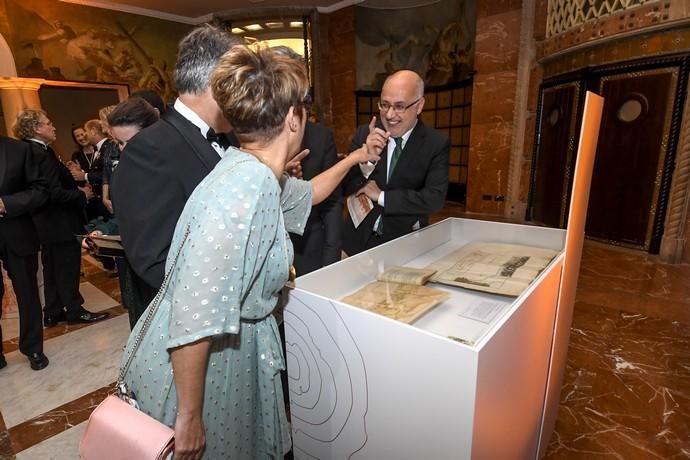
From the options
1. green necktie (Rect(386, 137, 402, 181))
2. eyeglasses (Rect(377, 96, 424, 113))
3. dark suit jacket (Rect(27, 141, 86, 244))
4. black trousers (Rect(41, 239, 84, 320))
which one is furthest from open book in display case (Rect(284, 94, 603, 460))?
black trousers (Rect(41, 239, 84, 320))

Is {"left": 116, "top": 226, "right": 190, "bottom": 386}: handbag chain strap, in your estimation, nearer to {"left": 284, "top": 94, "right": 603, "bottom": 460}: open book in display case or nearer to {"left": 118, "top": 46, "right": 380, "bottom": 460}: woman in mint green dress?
{"left": 118, "top": 46, "right": 380, "bottom": 460}: woman in mint green dress

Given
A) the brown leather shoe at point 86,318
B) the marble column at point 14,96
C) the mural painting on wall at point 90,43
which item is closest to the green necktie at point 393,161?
the brown leather shoe at point 86,318

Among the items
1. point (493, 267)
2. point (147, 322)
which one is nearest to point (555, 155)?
point (493, 267)

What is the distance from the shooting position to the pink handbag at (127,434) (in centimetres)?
93

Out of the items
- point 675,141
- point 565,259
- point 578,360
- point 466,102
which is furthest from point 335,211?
point 466,102

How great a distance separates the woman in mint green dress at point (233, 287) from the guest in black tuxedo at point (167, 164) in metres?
0.22

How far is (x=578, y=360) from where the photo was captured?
266cm

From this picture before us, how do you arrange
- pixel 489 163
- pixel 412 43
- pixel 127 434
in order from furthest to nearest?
pixel 412 43, pixel 489 163, pixel 127 434

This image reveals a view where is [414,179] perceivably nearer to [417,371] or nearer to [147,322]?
[417,371]

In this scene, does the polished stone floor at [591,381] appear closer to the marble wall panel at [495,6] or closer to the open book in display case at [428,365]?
the open book in display case at [428,365]

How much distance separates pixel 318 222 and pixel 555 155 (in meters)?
5.30

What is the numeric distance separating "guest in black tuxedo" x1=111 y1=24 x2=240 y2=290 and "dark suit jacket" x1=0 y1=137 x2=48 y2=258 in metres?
1.82

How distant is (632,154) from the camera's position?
4805 millimetres

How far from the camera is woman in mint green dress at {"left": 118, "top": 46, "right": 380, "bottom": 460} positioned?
84 centimetres
